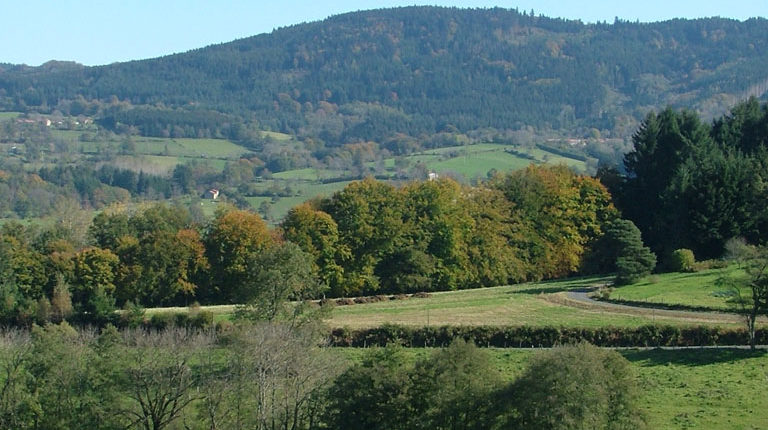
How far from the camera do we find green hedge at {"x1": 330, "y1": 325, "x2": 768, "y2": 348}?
50.5 metres

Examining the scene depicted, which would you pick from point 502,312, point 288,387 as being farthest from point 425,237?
point 288,387

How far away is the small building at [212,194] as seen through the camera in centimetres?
16280

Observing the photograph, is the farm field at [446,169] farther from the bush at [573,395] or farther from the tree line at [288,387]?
the bush at [573,395]

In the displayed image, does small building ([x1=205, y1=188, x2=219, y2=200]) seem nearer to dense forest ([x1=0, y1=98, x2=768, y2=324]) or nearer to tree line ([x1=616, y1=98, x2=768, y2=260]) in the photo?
dense forest ([x1=0, y1=98, x2=768, y2=324])

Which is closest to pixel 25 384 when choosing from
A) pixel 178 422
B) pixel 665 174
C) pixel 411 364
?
pixel 178 422

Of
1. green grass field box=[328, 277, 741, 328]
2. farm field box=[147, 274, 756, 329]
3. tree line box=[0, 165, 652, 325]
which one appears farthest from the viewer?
tree line box=[0, 165, 652, 325]

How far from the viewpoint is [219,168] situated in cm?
19412

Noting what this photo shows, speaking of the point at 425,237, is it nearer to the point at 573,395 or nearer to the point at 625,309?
the point at 625,309

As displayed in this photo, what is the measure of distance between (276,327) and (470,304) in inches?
755

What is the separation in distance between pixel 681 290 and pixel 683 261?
24.2ft

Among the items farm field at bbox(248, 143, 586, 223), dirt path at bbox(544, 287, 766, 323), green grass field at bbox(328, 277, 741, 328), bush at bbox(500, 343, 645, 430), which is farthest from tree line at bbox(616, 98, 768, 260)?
farm field at bbox(248, 143, 586, 223)

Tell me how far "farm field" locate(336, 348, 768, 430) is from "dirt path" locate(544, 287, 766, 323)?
5405 millimetres

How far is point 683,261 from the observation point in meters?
68.4

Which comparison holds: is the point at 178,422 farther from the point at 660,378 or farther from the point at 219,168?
the point at 219,168
